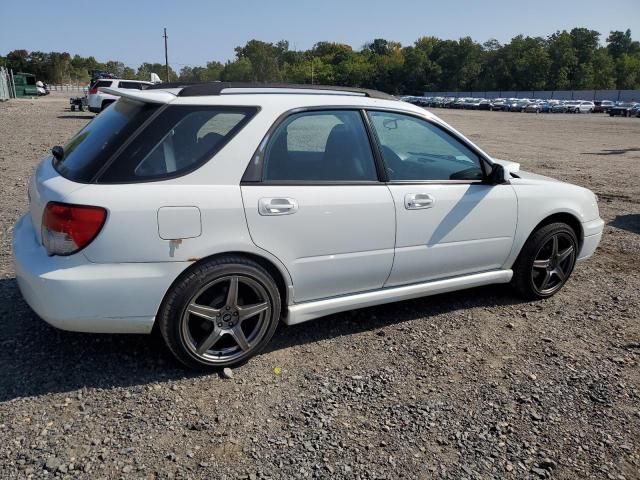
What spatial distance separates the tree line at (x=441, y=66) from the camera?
104 m

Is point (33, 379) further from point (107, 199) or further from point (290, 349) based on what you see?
point (290, 349)

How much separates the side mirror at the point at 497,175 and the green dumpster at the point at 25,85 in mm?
55361

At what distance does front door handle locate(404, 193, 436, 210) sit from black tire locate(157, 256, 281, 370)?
1.13 metres

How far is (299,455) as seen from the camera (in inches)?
103

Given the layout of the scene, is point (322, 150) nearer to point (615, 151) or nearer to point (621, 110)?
point (615, 151)

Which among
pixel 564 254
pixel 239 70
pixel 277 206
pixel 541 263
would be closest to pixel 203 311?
pixel 277 206

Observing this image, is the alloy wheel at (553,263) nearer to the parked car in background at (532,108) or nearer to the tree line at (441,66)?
the parked car in background at (532,108)

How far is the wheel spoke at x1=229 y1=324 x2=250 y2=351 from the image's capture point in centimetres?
330

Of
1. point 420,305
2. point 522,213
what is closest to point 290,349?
point 420,305

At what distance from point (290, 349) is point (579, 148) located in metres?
18.8

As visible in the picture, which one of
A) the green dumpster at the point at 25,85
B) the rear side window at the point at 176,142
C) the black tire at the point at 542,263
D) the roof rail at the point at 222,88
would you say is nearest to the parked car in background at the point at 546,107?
the green dumpster at the point at 25,85

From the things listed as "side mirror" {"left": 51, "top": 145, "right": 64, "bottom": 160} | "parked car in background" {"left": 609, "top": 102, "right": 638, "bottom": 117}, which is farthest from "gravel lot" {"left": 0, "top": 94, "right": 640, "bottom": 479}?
"parked car in background" {"left": 609, "top": 102, "right": 638, "bottom": 117}

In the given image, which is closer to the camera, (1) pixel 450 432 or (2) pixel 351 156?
(1) pixel 450 432

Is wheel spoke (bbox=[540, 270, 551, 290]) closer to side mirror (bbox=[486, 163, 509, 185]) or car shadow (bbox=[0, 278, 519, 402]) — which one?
car shadow (bbox=[0, 278, 519, 402])
